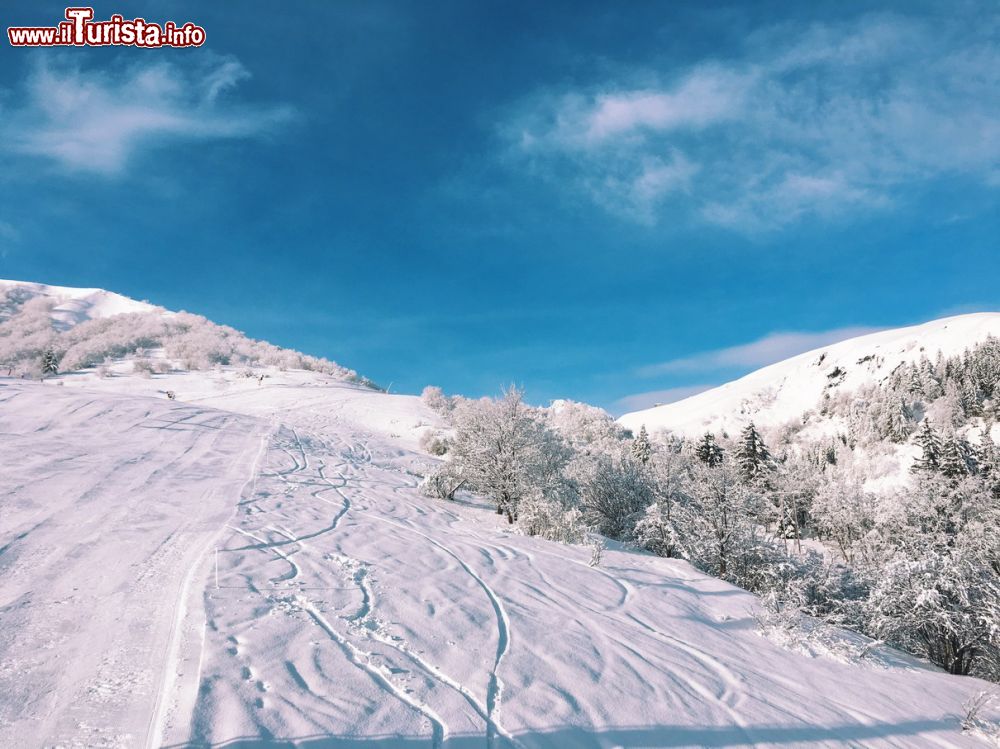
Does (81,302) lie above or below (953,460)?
above

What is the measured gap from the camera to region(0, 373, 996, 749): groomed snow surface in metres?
3.55

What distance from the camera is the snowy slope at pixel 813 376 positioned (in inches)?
2586

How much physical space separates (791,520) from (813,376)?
214ft

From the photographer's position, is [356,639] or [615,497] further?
[615,497]

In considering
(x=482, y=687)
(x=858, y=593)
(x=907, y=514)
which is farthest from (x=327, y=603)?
(x=907, y=514)

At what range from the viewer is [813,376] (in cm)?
8062

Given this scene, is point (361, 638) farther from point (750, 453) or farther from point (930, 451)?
point (930, 451)

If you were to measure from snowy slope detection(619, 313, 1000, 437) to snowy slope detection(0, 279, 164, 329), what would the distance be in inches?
3395

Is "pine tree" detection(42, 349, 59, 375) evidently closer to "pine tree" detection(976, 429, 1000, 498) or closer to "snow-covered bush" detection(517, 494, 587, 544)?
"snow-covered bush" detection(517, 494, 587, 544)

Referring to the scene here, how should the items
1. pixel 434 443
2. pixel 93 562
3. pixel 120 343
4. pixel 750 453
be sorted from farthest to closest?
pixel 120 343 < pixel 750 453 < pixel 434 443 < pixel 93 562

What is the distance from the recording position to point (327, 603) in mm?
5582

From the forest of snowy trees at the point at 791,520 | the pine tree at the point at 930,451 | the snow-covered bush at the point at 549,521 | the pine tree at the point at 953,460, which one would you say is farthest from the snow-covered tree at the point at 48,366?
the pine tree at the point at 930,451

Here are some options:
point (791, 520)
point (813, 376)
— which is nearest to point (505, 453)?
point (791, 520)

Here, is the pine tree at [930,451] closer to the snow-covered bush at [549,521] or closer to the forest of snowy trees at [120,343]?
the snow-covered bush at [549,521]
